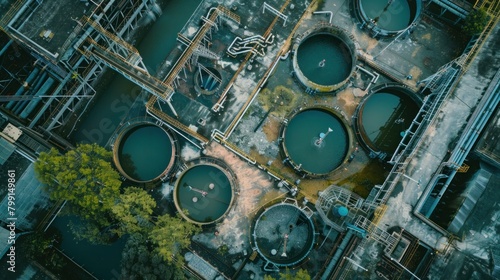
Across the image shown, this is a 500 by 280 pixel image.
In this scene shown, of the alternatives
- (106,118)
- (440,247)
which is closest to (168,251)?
(106,118)

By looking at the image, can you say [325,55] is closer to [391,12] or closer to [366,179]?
[391,12]

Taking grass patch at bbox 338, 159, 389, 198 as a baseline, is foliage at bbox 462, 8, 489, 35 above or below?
above

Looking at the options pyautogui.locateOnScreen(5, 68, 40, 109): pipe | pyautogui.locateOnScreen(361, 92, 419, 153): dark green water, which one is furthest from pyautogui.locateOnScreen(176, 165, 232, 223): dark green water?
pyautogui.locateOnScreen(5, 68, 40, 109): pipe

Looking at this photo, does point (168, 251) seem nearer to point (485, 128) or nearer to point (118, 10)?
point (118, 10)

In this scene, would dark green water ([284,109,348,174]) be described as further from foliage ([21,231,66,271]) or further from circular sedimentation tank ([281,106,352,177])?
foliage ([21,231,66,271])

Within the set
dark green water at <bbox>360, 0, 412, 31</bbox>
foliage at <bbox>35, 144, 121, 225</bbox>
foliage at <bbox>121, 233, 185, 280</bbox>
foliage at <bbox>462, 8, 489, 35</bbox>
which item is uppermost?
foliage at <bbox>462, 8, 489, 35</bbox>

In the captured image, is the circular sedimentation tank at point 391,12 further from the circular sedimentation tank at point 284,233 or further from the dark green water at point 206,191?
the dark green water at point 206,191

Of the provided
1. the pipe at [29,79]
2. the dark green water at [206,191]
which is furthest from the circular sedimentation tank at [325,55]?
the pipe at [29,79]
